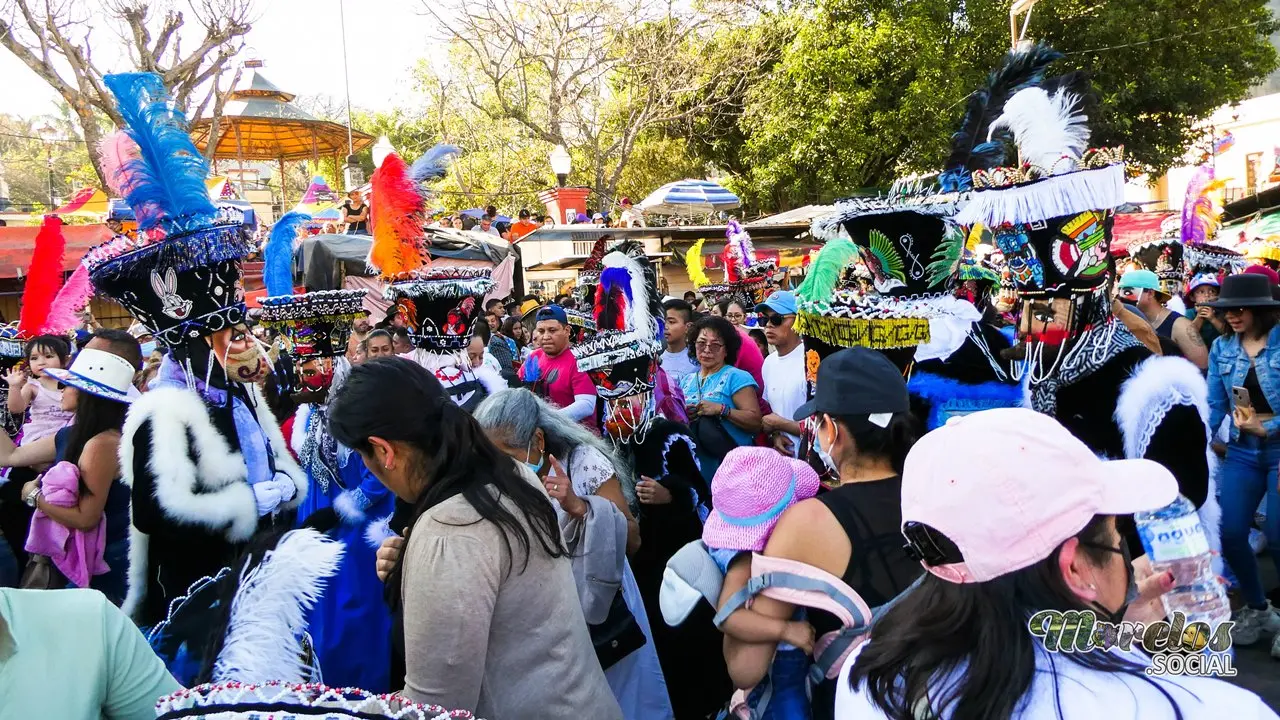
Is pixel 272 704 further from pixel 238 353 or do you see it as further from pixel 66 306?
pixel 66 306

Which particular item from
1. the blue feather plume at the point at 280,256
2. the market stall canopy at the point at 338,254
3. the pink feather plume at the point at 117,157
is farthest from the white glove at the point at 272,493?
the market stall canopy at the point at 338,254

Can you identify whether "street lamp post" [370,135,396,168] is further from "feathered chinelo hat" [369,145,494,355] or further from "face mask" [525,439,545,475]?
"face mask" [525,439,545,475]

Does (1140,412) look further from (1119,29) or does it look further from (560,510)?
→ (1119,29)

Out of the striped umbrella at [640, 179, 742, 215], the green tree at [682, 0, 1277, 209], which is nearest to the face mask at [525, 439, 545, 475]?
the striped umbrella at [640, 179, 742, 215]

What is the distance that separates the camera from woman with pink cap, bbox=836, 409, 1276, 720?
1270 millimetres

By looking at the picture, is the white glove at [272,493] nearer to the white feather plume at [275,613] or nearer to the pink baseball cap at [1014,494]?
the white feather plume at [275,613]

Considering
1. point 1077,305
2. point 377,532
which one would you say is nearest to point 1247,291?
point 1077,305

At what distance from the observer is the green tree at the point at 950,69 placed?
19.2 meters

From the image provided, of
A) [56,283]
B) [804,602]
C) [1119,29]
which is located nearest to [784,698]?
[804,602]

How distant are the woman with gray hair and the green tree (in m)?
17.3

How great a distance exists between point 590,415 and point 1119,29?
61.9 feet

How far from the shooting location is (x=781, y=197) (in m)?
23.0

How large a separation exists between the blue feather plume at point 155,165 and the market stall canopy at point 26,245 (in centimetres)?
1087

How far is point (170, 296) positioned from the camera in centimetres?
371
